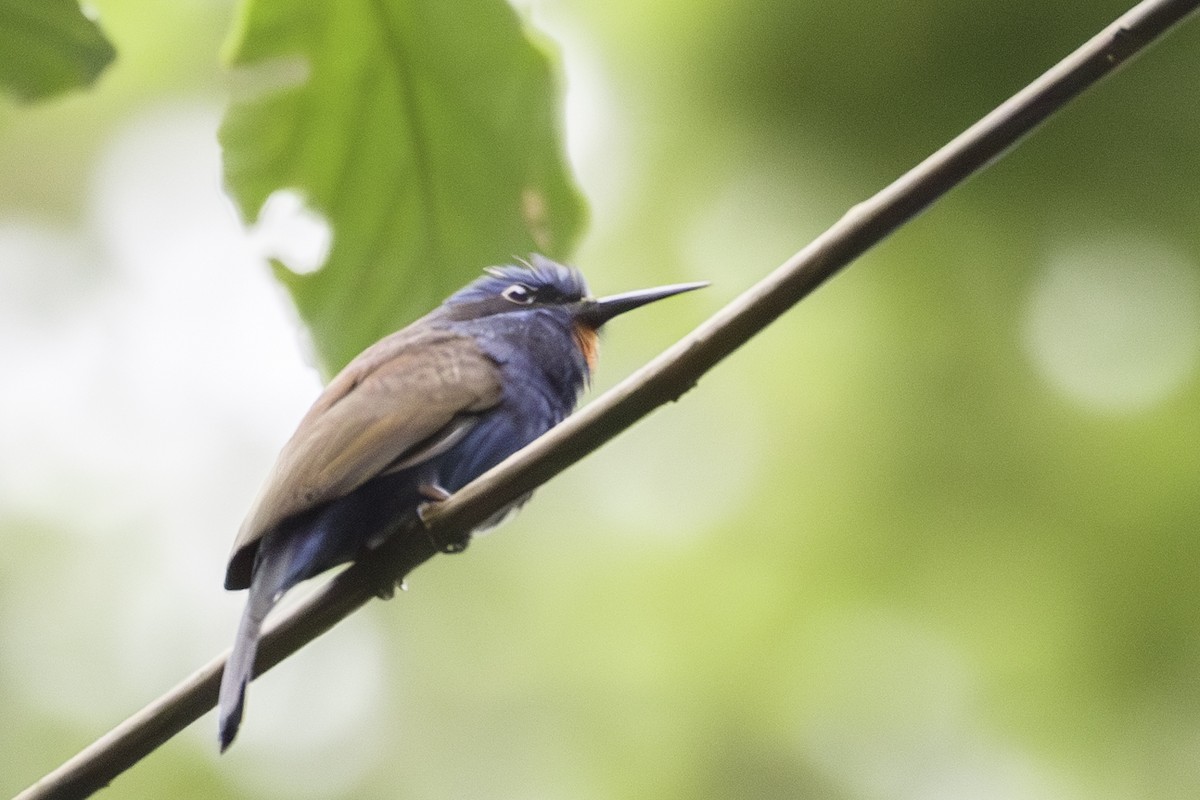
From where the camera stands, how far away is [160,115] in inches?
→ 191

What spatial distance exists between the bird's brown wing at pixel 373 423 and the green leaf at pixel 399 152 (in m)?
0.23

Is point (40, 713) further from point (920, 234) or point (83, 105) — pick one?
point (920, 234)

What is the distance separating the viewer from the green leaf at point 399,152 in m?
2.12

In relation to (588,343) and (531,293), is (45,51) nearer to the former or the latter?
(588,343)

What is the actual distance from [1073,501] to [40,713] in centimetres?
449

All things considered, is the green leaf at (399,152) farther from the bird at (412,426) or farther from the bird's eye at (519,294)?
the bird's eye at (519,294)

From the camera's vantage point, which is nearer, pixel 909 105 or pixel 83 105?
pixel 909 105

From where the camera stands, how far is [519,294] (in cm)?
346

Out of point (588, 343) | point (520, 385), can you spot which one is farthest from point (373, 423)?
point (588, 343)

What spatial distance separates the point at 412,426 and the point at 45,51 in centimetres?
98

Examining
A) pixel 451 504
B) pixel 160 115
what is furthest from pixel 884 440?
pixel 451 504

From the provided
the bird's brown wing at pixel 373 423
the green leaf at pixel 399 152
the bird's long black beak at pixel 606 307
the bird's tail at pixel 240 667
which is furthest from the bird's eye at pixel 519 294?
the bird's tail at pixel 240 667

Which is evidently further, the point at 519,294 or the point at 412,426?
the point at 519,294

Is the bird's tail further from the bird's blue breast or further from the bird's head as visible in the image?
the bird's head
